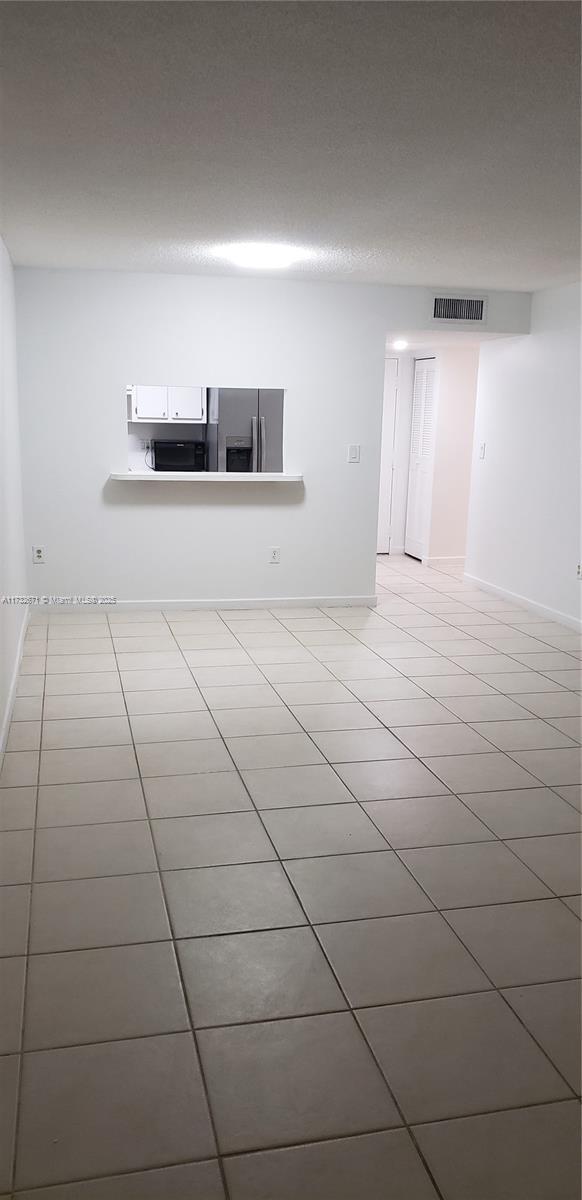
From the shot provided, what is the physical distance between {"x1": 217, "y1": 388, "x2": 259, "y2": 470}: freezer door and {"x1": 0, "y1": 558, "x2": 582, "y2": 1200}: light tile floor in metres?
2.13

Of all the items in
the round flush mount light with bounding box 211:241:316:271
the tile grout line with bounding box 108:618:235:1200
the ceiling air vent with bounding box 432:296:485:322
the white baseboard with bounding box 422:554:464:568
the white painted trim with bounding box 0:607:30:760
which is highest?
the round flush mount light with bounding box 211:241:316:271

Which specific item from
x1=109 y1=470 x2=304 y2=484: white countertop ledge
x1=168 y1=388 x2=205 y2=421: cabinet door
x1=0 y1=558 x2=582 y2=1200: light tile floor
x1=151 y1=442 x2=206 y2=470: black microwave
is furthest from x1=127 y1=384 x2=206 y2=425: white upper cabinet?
x1=0 y1=558 x2=582 y2=1200: light tile floor

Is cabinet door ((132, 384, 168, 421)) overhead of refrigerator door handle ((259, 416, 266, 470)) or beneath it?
overhead

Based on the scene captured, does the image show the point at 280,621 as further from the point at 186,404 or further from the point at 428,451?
the point at 428,451

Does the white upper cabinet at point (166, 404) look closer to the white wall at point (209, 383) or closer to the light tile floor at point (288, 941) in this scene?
the white wall at point (209, 383)

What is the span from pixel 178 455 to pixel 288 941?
4332mm

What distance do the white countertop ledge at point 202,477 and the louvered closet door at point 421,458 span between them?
2581 millimetres

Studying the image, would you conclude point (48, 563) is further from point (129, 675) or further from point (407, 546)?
point (407, 546)

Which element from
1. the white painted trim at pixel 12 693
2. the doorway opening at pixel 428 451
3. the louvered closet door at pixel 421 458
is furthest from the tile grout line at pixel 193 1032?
the louvered closet door at pixel 421 458

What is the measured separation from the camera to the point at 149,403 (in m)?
5.98

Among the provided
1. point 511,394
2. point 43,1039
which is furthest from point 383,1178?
point 511,394

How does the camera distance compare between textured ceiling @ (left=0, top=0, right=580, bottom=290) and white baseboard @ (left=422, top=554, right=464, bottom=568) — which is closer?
textured ceiling @ (left=0, top=0, right=580, bottom=290)

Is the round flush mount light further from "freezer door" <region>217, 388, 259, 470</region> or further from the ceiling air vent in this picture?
the ceiling air vent

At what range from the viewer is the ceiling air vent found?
20.1ft
